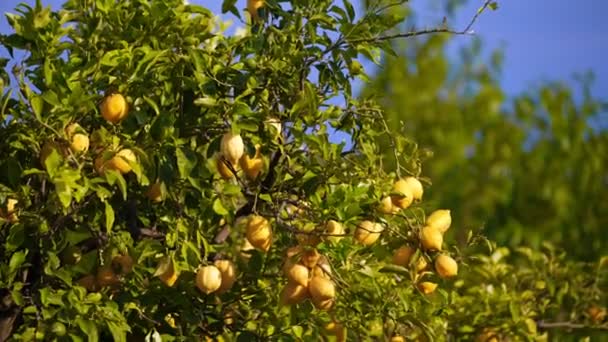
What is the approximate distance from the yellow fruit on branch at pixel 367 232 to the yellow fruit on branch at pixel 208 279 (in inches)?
16.3

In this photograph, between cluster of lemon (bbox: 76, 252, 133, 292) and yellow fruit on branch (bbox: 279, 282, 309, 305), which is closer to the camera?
yellow fruit on branch (bbox: 279, 282, 309, 305)

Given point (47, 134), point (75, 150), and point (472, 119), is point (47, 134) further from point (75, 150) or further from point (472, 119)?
point (472, 119)

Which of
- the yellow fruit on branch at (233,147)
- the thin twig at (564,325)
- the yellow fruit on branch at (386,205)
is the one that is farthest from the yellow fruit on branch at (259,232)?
the thin twig at (564,325)

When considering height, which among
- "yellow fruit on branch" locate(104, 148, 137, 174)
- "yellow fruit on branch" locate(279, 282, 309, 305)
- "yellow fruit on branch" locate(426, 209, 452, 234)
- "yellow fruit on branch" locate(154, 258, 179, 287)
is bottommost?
"yellow fruit on branch" locate(279, 282, 309, 305)

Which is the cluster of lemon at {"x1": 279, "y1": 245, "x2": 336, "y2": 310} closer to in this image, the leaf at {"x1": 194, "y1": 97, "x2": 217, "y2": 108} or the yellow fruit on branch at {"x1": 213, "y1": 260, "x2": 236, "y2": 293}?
the yellow fruit on branch at {"x1": 213, "y1": 260, "x2": 236, "y2": 293}

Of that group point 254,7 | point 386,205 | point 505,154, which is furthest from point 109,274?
point 505,154

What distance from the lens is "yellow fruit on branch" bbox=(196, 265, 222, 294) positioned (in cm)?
290

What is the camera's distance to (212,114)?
3129 mm

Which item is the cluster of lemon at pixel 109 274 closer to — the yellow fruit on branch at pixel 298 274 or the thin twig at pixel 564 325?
the yellow fruit on branch at pixel 298 274

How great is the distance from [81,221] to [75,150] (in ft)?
1.29

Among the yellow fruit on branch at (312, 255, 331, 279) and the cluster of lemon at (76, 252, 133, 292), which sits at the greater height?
the cluster of lemon at (76, 252, 133, 292)

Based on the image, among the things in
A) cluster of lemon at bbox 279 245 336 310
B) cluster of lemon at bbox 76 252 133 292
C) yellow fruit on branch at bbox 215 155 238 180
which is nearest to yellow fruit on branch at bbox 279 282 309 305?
cluster of lemon at bbox 279 245 336 310

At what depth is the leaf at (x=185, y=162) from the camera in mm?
2926

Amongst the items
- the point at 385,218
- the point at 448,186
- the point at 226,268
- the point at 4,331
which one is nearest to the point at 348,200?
the point at 385,218
